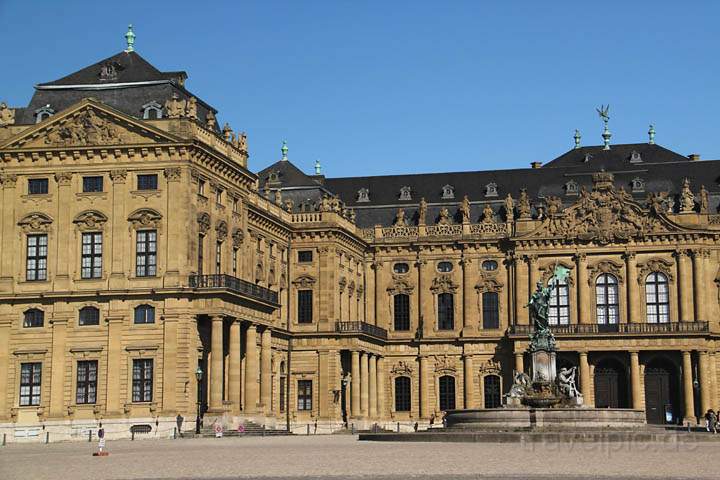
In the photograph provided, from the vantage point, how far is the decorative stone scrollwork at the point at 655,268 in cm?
7994

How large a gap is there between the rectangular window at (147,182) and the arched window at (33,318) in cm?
754

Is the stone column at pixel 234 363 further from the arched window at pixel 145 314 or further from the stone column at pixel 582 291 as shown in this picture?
the stone column at pixel 582 291

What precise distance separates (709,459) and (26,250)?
36.9 meters

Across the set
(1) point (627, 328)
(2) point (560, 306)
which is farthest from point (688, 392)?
(2) point (560, 306)

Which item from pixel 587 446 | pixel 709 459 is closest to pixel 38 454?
pixel 587 446

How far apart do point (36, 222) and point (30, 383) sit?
7587 mm

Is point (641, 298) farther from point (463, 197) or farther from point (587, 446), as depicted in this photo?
point (587, 446)

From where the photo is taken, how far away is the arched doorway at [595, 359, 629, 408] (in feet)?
262

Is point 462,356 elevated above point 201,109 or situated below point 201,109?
below

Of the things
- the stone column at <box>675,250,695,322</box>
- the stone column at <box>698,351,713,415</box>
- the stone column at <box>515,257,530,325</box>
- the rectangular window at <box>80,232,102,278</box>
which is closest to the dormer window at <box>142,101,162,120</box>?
the rectangular window at <box>80,232,102,278</box>

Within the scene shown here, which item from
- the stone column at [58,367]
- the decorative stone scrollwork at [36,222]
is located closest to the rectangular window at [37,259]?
the decorative stone scrollwork at [36,222]

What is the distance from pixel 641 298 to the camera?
80062 millimetres

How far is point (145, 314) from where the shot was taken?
57125 mm

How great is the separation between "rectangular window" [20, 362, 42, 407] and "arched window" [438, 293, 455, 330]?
33.7m
